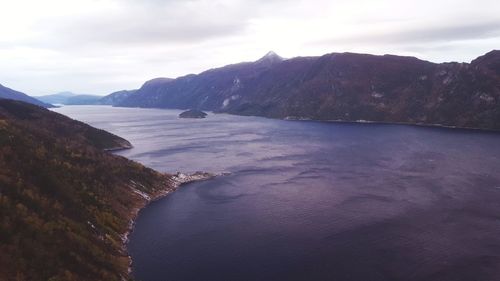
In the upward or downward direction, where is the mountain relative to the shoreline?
upward

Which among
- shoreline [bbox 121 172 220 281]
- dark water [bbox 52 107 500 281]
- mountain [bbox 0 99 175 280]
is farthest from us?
shoreline [bbox 121 172 220 281]

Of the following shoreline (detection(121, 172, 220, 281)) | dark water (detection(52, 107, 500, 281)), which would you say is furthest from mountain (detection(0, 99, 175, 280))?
dark water (detection(52, 107, 500, 281))

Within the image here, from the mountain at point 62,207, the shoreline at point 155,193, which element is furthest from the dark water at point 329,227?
the mountain at point 62,207

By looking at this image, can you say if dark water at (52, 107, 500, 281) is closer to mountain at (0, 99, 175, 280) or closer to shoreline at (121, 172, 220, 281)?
shoreline at (121, 172, 220, 281)

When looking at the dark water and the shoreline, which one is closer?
the dark water

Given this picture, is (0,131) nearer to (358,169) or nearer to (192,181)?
(192,181)

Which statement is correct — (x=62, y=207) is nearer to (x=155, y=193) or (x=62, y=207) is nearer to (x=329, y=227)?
(x=155, y=193)

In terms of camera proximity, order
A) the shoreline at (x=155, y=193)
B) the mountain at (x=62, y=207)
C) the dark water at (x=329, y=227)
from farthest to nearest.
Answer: the shoreline at (x=155, y=193) → the dark water at (x=329, y=227) → the mountain at (x=62, y=207)

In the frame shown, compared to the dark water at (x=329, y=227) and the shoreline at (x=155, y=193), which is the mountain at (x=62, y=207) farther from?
the dark water at (x=329, y=227)
